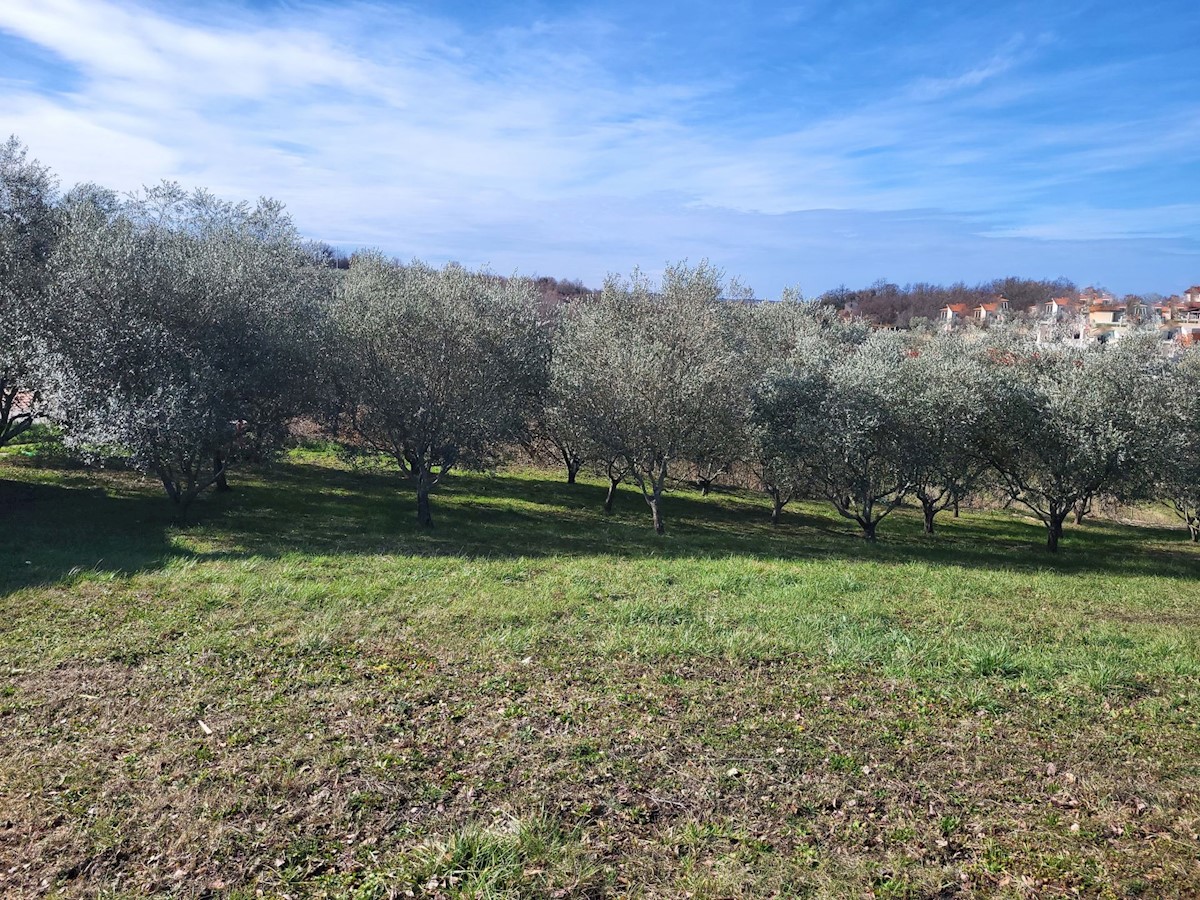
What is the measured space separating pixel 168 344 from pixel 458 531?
7973 mm

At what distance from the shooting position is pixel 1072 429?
20969 millimetres

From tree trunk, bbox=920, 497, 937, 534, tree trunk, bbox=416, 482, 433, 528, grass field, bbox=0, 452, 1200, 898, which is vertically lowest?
grass field, bbox=0, 452, 1200, 898

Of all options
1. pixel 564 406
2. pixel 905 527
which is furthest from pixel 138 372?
pixel 905 527

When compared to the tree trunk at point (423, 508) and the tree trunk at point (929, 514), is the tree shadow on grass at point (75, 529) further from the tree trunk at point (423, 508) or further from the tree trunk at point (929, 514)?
the tree trunk at point (929, 514)

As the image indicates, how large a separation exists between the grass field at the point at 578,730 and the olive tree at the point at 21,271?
457cm

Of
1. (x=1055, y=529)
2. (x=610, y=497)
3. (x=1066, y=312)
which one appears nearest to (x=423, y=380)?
(x=610, y=497)

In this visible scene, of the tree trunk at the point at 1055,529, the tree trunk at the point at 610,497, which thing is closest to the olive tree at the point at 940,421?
the tree trunk at the point at 1055,529

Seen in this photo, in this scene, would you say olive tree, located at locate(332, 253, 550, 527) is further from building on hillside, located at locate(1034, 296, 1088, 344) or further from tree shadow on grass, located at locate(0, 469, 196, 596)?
building on hillside, located at locate(1034, 296, 1088, 344)

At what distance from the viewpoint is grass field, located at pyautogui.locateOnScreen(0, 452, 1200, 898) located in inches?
210

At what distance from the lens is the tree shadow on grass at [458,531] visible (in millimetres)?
15008

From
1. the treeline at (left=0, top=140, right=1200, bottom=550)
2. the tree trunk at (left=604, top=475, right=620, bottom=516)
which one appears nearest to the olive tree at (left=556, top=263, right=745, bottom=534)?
the treeline at (left=0, top=140, right=1200, bottom=550)

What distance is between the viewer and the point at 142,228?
69.5ft

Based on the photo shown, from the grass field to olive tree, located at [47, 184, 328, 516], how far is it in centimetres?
289

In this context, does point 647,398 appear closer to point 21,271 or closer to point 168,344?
point 168,344
